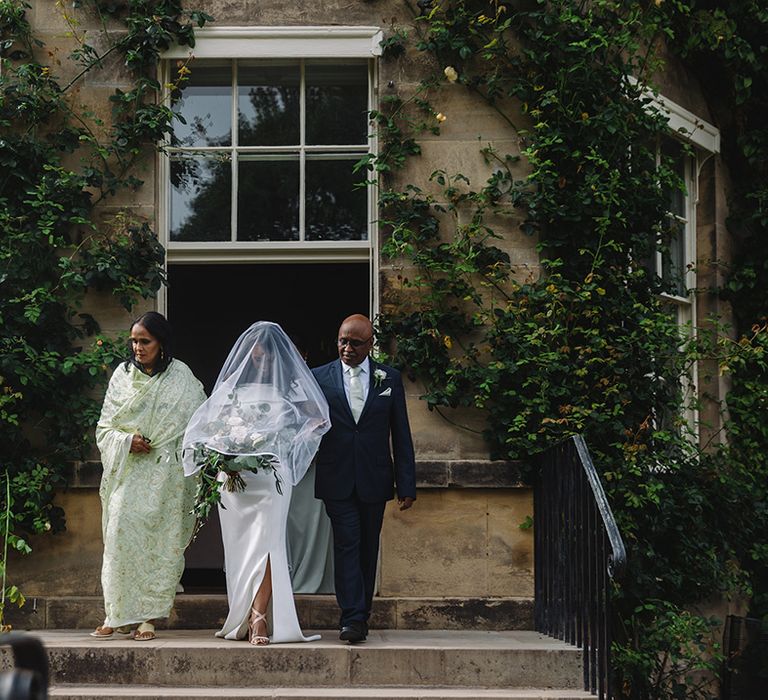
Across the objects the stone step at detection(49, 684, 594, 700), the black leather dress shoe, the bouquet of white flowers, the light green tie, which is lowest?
the stone step at detection(49, 684, 594, 700)

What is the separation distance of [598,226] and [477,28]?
4.81 ft

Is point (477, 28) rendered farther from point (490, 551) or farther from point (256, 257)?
point (490, 551)

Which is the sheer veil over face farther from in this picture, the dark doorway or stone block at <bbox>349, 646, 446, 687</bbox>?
the dark doorway

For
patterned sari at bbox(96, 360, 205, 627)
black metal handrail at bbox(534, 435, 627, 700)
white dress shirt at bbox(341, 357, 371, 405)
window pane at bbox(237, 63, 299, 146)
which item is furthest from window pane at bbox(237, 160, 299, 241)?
black metal handrail at bbox(534, 435, 627, 700)

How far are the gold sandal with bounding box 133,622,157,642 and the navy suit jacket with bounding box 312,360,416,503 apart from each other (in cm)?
116

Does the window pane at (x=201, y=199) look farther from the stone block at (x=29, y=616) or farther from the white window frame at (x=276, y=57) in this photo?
the stone block at (x=29, y=616)

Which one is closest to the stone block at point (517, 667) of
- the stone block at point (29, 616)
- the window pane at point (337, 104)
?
the stone block at point (29, 616)

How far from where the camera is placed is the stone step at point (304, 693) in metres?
6.18

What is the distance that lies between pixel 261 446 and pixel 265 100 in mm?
2626

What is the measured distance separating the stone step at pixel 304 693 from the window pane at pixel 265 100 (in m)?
3.69

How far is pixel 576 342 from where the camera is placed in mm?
8039

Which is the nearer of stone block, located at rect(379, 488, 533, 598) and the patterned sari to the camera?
the patterned sari

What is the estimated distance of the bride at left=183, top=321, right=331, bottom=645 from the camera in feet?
22.8

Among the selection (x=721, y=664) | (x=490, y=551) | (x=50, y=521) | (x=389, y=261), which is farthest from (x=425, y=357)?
(x=721, y=664)
